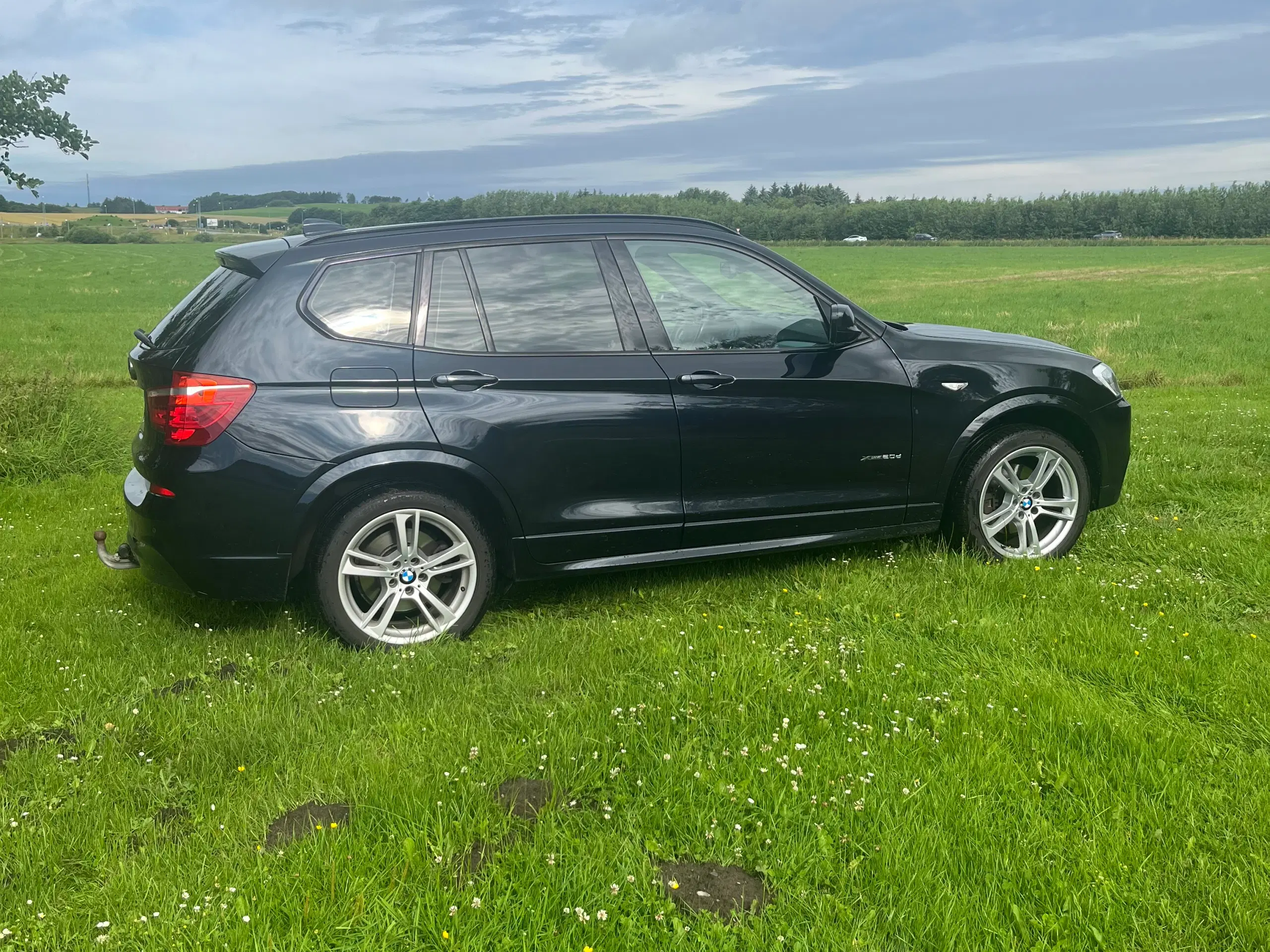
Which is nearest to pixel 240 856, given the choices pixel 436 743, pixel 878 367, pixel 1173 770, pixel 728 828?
pixel 436 743

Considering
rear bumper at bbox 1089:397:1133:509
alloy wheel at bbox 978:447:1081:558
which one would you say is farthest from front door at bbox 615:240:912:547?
rear bumper at bbox 1089:397:1133:509

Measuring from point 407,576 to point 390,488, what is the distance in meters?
0.41

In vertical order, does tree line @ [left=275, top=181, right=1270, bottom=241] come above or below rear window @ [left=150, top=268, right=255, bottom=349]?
above

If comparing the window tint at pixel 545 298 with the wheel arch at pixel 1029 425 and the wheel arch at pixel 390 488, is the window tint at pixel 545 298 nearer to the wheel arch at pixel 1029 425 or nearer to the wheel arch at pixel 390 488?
the wheel arch at pixel 390 488

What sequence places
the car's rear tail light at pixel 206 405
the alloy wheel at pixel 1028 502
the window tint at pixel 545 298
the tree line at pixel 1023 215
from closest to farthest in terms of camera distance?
1. the car's rear tail light at pixel 206 405
2. the window tint at pixel 545 298
3. the alloy wheel at pixel 1028 502
4. the tree line at pixel 1023 215

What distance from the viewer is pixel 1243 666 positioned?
159 inches

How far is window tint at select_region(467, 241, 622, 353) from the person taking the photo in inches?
182

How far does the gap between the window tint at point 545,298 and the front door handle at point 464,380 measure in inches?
6.7

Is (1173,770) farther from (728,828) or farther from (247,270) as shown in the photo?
(247,270)

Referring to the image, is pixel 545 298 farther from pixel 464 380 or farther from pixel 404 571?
pixel 404 571

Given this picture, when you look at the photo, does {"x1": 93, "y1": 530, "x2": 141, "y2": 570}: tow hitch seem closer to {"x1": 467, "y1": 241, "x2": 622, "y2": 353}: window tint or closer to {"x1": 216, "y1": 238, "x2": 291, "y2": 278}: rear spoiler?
{"x1": 216, "y1": 238, "x2": 291, "y2": 278}: rear spoiler

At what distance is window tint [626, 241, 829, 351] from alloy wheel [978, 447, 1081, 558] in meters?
1.37

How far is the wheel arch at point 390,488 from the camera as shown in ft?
14.0

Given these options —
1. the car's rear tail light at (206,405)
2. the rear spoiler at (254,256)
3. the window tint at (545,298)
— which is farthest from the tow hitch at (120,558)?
the window tint at (545,298)
